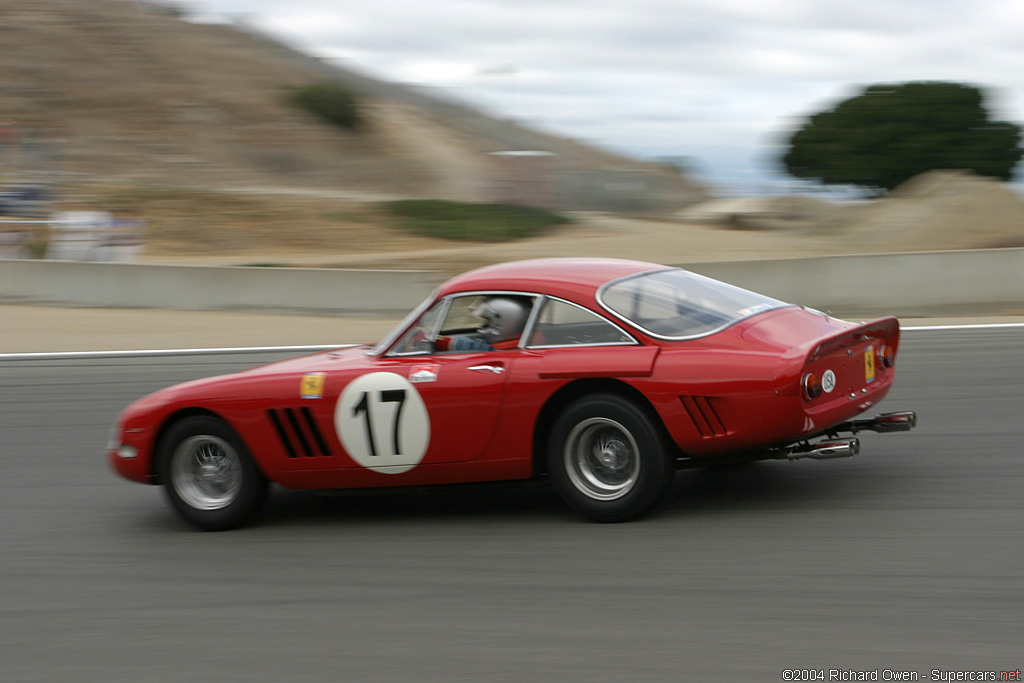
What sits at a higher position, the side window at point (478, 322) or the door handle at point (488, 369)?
the side window at point (478, 322)

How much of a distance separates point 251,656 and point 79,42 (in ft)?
181

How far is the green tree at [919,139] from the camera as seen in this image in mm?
45125

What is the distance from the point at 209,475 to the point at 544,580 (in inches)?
87.7

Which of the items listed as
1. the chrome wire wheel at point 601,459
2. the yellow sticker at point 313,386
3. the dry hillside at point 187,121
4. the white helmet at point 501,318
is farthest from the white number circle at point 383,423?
the dry hillside at point 187,121

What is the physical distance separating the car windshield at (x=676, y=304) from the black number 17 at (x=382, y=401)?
1.10m

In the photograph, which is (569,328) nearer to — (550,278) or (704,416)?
(550,278)

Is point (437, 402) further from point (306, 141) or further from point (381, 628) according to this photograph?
point (306, 141)

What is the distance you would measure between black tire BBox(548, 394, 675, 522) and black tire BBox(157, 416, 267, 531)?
1.67m

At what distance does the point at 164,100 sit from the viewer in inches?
2030

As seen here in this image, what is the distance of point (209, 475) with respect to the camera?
6.25 m

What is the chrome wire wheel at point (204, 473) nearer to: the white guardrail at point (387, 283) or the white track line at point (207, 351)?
the white track line at point (207, 351)

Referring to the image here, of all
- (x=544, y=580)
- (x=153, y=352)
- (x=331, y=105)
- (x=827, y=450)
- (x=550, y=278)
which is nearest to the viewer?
(x=544, y=580)

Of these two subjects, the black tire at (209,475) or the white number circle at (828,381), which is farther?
the black tire at (209,475)

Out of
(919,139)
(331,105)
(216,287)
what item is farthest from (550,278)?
(331,105)
